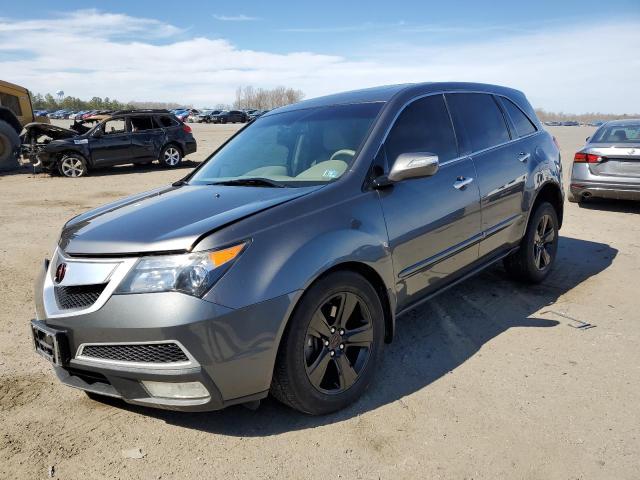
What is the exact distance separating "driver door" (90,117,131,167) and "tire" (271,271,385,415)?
13291 mm

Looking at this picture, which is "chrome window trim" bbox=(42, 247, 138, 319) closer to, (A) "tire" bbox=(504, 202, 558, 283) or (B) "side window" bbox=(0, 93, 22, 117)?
(A) "tire" bbox=(504, 202, 558, 283)

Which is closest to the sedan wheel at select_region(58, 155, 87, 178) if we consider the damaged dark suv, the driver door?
the damaged dark suv

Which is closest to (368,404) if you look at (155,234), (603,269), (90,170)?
(155,234)

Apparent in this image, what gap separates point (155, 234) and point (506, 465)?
6.67 feet

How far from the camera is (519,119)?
500 cm

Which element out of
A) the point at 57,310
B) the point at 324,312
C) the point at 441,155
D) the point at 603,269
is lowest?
the point at 603,269

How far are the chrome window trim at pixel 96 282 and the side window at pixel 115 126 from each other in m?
13.0

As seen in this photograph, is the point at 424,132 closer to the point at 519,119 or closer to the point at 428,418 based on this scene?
the point at 519,119

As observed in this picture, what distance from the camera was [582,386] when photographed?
10.6 ft

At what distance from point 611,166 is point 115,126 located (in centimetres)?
1249

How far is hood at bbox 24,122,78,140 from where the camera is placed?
48.3ft

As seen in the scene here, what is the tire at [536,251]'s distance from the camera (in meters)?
4.82

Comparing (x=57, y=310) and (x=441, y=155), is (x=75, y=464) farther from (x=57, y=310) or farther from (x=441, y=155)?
(x=441, y=155)

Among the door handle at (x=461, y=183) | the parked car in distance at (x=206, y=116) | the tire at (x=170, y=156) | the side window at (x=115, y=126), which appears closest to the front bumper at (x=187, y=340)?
the door handle at (x=461, y=183)
